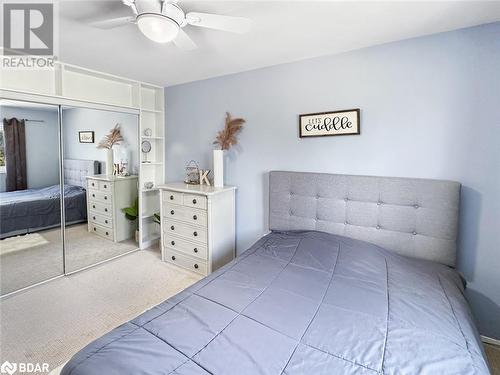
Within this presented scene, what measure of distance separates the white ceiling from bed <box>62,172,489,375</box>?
1136mm

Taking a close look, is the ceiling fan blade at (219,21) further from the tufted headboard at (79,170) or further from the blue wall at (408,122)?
the tufted headboard at (79,170)

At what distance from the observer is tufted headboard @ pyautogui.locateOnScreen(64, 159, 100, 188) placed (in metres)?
2.81

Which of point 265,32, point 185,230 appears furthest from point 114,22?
point 185,230

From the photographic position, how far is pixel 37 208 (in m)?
2.73

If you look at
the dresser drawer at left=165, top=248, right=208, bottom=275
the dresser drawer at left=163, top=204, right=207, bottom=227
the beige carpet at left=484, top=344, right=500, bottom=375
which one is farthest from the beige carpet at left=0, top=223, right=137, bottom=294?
the beige carpet at left=484, top=344, right=500, bottom=375

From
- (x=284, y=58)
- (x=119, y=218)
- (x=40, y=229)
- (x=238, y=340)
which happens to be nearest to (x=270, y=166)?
(x=284, y=58)

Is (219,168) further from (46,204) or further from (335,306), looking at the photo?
(335,306)

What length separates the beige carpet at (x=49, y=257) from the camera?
254 centimetres

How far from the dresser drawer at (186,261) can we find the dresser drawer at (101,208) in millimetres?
926

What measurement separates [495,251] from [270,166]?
6.41ft

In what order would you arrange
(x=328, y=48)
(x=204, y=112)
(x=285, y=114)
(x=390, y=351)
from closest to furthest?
(x=390, y=351) < (x=328, y=48) < (x=285, y=114) < (x=204, y=112)

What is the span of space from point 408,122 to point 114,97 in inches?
130

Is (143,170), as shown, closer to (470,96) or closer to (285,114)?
(285,114)

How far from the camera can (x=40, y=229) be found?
9.10ft
